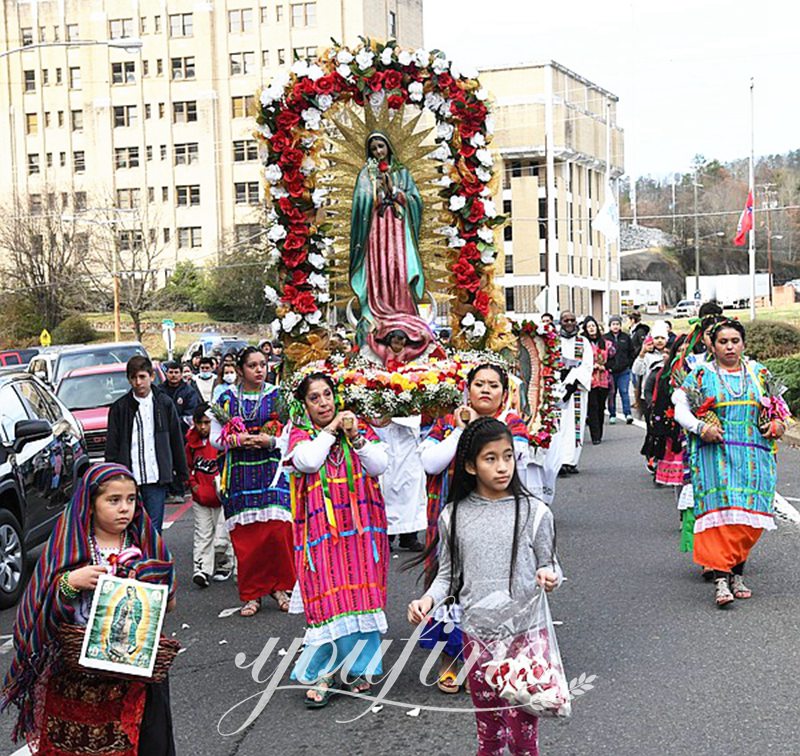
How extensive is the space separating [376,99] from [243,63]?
7326 centimetres

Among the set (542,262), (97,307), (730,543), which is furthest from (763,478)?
(542,262)

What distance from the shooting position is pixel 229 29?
81.8 metres

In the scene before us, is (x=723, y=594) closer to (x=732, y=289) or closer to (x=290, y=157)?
(x=290, y=157)

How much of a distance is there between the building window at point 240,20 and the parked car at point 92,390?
216ft

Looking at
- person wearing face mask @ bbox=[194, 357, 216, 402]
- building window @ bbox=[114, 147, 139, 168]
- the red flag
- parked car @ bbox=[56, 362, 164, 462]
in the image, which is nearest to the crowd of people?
parked car @ bbox=[56, 362, 164, 462]

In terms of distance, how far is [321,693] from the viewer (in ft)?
22.3

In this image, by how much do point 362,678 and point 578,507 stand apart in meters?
6.76

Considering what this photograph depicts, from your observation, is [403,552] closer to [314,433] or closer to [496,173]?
[496,173]

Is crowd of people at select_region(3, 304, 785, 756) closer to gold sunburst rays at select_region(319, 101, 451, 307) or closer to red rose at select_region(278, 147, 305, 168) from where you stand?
gold sunburst rays at select_region(319, 101, 451, 307)

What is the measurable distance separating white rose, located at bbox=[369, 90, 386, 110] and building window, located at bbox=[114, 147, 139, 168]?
7466 cm

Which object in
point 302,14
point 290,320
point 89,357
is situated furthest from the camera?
point 302,14

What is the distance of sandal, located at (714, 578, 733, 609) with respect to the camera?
8.52 m

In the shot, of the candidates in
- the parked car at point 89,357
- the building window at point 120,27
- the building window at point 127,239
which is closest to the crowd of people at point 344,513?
the parked car at point 89,357

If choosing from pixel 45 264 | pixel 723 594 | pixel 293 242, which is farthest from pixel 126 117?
pixel 723 594
